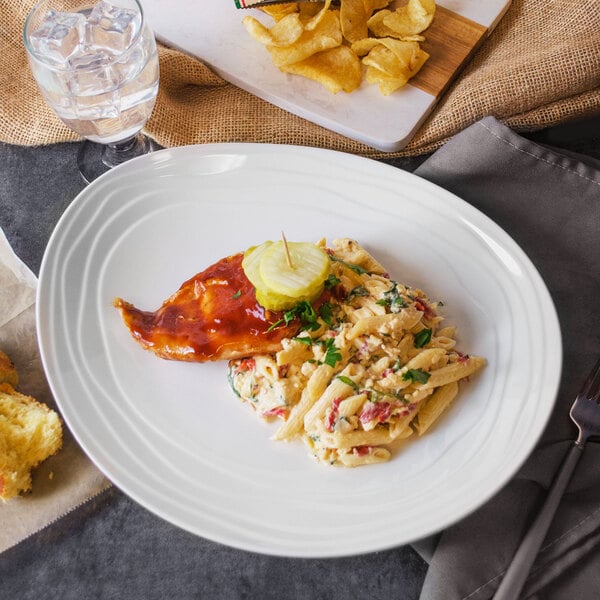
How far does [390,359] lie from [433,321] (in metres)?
0.31

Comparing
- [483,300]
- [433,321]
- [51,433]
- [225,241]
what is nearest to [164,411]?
[51,433]

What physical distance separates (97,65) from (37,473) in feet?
4.98

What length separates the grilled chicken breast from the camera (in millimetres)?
2604

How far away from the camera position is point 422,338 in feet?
8.63

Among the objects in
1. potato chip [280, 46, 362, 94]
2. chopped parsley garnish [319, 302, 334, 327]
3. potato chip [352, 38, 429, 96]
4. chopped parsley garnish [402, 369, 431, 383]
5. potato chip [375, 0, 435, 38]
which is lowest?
chopped parsley garnish [319, 302, 334, 327]

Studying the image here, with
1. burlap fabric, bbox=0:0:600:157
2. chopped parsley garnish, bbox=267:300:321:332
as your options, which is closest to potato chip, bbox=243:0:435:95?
burlap fabric, bbox=0:0:600:157

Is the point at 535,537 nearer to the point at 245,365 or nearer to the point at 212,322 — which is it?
the point at 245,365

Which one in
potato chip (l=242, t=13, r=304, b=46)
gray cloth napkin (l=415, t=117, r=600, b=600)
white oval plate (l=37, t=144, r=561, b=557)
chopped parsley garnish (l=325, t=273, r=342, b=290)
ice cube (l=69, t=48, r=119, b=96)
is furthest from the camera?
potato chip (l=242, t=13, r=304, b=46)

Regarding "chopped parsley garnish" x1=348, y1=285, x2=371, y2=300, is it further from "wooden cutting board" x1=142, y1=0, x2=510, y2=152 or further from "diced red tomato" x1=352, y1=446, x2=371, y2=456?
"wooden cutting board" x1=142, y1=0, x2=510, y2=152

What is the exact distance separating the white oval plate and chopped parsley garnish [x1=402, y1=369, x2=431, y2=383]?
0.64ft

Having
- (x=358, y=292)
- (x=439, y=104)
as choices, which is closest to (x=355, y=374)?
(x=358, y=292)

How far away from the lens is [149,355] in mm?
2766

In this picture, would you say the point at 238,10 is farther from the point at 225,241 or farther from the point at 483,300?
the point at 483,300

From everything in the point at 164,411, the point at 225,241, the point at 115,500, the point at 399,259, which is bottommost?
the point at 115,500
